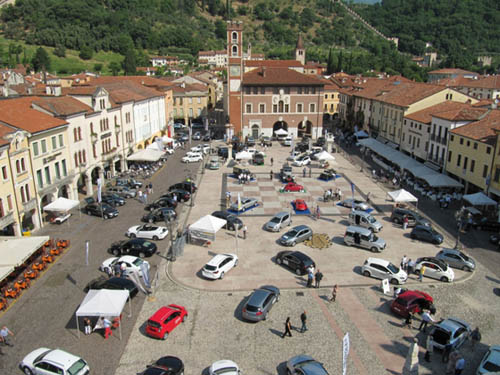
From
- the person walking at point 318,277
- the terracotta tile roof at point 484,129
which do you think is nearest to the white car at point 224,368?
the person walking at point 318,277

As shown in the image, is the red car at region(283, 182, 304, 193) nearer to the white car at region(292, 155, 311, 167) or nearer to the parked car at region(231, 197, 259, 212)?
the parked car at region(231, 197, 259, 212)

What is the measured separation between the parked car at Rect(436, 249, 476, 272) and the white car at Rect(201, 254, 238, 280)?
14.1 m

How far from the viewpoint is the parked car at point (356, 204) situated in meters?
37.2

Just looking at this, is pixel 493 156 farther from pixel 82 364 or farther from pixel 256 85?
pixel 256 85

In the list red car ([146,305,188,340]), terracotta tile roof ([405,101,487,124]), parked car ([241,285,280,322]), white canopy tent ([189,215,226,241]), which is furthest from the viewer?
terracotta tile roof ([405,101,487,124])

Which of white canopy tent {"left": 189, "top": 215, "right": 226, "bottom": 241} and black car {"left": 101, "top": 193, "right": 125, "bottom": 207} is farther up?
white canopy tent {"left": 189, "top": 215, "right": 226, "bottom": 241}

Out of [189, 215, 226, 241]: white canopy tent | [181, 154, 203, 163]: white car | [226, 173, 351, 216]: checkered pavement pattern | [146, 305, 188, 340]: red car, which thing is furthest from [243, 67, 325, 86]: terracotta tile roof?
[146, 305, 188, 340]: red car

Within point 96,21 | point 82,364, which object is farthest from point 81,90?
point 96,21

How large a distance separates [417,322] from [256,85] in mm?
58137

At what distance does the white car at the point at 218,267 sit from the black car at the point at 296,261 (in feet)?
10.9

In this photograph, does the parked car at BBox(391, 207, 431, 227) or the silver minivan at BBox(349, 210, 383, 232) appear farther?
the parked car at BBox(391, 207, 431, 227)

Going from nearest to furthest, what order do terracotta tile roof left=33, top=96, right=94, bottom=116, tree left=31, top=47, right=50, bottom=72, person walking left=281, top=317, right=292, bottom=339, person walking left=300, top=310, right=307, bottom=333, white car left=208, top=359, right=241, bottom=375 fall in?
white car left=208, top=359, right=241, bottom=375, person walking left=281, top=317, right=292, bottom=339, person walking left=300, top=310, right=307, bottom=333, terracotta tile roof left=33, top=96, right=94, bottom=116, tree left=31, top=47, right=50, bottom=72

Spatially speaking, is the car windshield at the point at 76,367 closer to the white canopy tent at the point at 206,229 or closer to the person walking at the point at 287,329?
the person walking at the point at 287,329

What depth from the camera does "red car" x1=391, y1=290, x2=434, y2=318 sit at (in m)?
21.1
